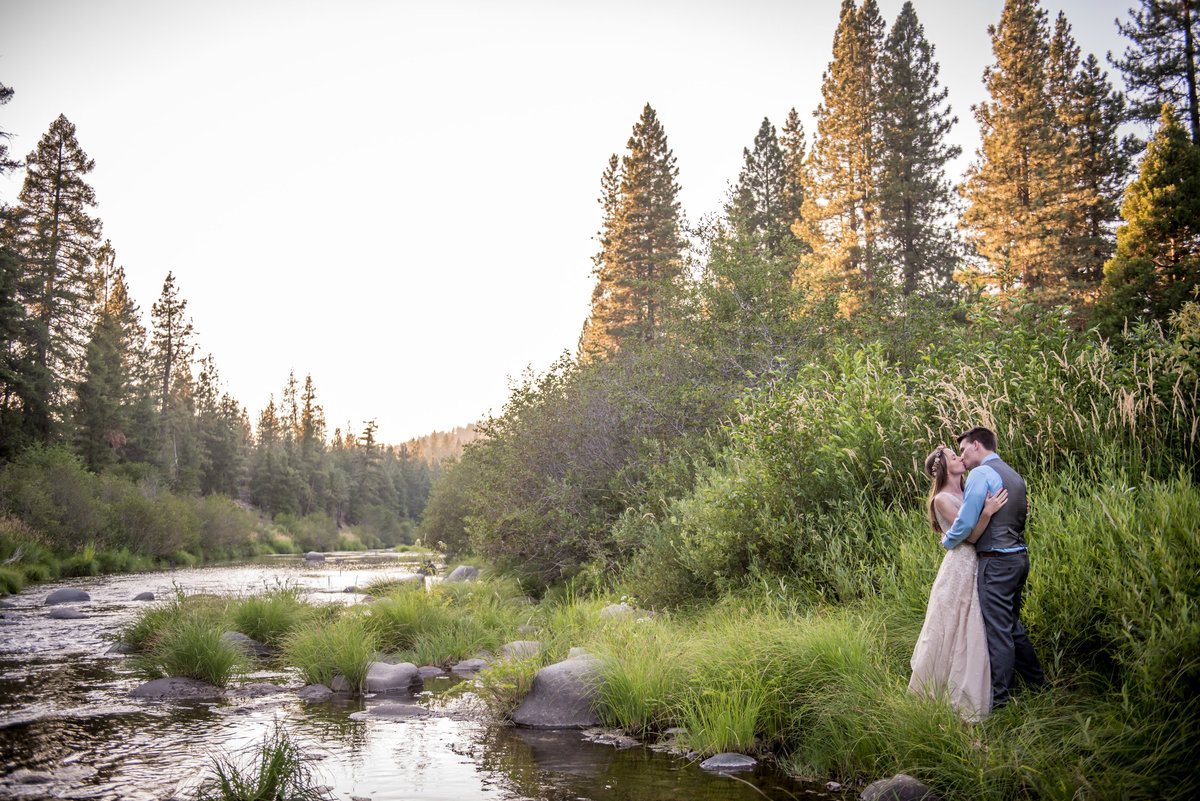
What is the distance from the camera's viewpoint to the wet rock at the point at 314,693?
9078mm

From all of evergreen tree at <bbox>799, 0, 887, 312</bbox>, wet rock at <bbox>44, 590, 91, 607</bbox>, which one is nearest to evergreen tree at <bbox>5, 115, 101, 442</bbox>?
wet rock at <bbox>44, 590, 91, 607</bbox>

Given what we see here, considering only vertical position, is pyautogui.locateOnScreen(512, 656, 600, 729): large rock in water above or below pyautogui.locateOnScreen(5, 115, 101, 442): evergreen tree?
below

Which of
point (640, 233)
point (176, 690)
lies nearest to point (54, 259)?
point (640, 233)

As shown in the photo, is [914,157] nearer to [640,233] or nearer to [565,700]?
[640,233]

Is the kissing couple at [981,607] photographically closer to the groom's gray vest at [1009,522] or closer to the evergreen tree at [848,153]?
the groom's gray vest at [1009,522]

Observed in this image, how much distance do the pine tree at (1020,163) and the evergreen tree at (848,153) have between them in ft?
12.3

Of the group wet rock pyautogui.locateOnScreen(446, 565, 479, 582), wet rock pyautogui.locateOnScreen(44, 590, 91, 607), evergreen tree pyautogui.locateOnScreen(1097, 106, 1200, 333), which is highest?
evergreen tree pyautogui.locateOnScreen(1097, 106, 1200, 333)

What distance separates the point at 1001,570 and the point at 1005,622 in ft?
1.21

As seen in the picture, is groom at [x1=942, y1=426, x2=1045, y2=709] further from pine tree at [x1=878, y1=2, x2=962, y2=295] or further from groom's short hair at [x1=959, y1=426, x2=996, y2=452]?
pine tree at [x1=878, y1=2, x2=962, y2=295]

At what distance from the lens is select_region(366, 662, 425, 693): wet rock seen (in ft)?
31.5

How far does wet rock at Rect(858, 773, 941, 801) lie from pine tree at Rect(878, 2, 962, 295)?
27.0 metres

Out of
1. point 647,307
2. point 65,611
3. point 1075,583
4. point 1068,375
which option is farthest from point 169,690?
point 647,307

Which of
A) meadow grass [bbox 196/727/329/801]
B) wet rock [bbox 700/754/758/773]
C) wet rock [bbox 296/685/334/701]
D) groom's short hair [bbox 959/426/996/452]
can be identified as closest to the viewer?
meadow grass [bbox 196/727/329/801]

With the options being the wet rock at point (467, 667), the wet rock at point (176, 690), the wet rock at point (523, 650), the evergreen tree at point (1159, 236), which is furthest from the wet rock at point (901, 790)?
the evergreen tree at point (1159, 236)
